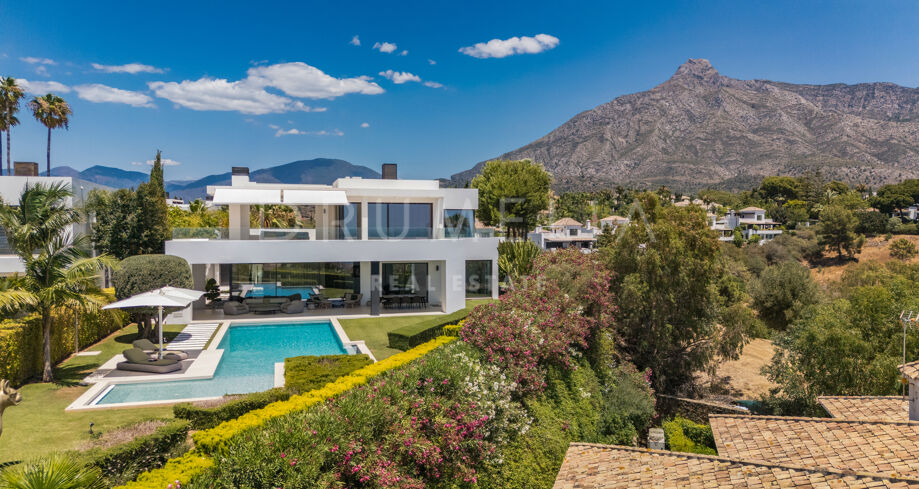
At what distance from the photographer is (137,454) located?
29.7 feet

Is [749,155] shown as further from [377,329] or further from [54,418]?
[54,418]

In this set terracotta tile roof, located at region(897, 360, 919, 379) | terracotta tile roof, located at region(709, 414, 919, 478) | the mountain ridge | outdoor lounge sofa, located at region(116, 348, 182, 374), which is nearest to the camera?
terracotta tile roof, located at region(709, 414, 919, 478)

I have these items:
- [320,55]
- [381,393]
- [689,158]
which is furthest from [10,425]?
[689,158]

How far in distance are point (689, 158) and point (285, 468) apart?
190 metres

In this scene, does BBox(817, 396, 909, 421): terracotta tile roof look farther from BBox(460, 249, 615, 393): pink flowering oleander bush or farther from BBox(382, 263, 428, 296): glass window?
BBox(382, 263, 428, 296): glass window

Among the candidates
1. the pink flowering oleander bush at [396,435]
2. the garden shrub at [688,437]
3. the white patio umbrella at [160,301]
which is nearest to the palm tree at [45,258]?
the white patio umbrella at [160,301]

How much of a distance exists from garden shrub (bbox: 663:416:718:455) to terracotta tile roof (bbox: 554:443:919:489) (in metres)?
8.71

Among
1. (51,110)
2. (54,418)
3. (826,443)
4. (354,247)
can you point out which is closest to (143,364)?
(54,418)

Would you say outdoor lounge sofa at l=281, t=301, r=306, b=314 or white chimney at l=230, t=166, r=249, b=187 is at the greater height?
white chimney at l=230, t=166, r=249, b=187

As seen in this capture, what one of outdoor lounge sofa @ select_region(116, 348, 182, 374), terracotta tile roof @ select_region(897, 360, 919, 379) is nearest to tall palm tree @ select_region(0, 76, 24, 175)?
outdoor lounge sofa @ select_region(116, 348, 182, 374)

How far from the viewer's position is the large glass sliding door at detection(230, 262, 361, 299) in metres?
28.1

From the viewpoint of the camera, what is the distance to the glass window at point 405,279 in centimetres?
3030

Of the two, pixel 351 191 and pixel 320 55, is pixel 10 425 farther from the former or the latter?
pixel 320 55

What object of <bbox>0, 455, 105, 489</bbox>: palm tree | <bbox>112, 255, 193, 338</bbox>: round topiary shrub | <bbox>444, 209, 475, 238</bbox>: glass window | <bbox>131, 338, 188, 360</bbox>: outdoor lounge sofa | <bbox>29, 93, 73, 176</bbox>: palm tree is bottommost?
<bbox>131, 338, 188, 360</bbox>: outdoor lounge sofa
